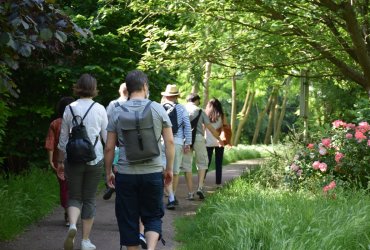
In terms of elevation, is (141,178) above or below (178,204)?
above

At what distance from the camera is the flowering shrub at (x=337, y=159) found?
9.11 metres

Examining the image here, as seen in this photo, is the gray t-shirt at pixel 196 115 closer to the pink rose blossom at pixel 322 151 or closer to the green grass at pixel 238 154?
the pink rose blossom at pixel 322 151

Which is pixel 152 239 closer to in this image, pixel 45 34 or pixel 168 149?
pixel 168 149

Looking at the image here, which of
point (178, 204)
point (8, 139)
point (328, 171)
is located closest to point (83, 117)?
point (178, 204)

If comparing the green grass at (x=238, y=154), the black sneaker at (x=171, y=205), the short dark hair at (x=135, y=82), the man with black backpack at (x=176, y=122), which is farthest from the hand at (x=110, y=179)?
the green grass at (x=238, y=154)

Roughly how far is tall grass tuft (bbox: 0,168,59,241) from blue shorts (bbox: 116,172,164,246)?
7.14 ft

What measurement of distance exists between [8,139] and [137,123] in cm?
679

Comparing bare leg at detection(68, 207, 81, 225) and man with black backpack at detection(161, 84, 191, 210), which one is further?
man with black backpack at detection(161, 84, 191, 210)

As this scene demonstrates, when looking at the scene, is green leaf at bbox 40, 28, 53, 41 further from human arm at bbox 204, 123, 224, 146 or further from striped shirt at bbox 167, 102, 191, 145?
human arm at bbox 204, 123, 224, 146

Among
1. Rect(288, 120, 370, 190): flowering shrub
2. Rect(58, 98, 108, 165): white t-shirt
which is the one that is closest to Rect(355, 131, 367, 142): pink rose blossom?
Rect(288, 120, 370, 190): flowering shrub

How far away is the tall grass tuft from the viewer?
7246 mm

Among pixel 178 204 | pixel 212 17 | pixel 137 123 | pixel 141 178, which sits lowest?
pixel 178 204

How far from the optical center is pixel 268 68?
12.5 metres

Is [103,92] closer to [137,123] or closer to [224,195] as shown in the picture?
[224,195]
